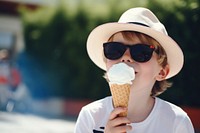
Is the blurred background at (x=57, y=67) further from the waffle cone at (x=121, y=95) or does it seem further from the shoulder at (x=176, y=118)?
the waffle cone at (x=121, y=95)

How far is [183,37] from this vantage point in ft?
34.5

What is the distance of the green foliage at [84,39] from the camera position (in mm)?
10547

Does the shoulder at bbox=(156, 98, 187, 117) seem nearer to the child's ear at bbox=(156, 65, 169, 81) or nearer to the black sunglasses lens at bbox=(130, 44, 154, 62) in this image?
the child's ear at bbox=(156, 65, 169, 81)

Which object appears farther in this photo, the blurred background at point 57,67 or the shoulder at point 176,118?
the blurred background at point 57,67

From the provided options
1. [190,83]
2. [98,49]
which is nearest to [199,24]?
[190,83]

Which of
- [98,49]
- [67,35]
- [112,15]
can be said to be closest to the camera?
[98,49]

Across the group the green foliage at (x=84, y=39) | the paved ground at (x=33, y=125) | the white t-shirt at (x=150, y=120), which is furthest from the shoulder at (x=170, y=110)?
the green foliage at (x=84, y=39)

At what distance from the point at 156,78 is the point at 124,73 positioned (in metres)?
0.46

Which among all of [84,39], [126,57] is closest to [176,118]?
[126,57]

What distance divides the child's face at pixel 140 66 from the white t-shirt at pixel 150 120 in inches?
6.5

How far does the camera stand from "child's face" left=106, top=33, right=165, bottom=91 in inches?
94.0

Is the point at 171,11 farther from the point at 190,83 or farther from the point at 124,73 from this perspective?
the point at 124,73

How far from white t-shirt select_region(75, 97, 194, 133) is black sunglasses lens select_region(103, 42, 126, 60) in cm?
27

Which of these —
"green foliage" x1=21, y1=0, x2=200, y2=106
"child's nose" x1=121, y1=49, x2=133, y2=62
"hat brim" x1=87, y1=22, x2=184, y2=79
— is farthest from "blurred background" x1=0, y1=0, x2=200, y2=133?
"child's nose" x1=121, y1=49, x2=133, y2=62
